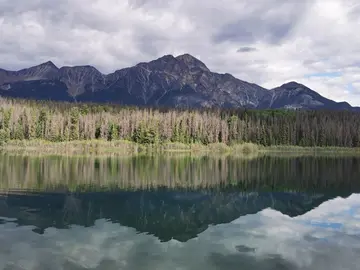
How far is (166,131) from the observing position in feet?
493

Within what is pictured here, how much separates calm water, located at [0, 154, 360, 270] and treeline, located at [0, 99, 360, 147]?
104m

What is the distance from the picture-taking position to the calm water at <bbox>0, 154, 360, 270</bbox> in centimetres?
1672

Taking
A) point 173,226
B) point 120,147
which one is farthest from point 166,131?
point 173,226

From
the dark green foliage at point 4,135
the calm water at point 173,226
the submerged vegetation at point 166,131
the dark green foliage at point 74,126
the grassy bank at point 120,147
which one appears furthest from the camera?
the dark green foliage at point 74,126

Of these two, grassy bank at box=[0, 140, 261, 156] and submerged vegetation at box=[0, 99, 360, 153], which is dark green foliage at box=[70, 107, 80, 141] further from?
grassy bank at box=[0, 140, 261, 156]

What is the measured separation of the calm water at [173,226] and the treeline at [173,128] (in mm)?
104015

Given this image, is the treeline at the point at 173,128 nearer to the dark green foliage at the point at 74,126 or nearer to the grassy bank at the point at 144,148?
the dark green foliage at the point at 74,126

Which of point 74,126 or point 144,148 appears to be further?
point 74,126

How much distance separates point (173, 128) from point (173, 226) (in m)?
131

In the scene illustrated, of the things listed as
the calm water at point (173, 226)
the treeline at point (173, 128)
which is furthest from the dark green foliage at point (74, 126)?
the calm water at point (173, 226)

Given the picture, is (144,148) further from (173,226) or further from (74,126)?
(173,226)

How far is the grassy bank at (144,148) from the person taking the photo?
12484 centimetres

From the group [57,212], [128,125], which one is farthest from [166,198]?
[128,125]

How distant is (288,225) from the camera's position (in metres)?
24.9
